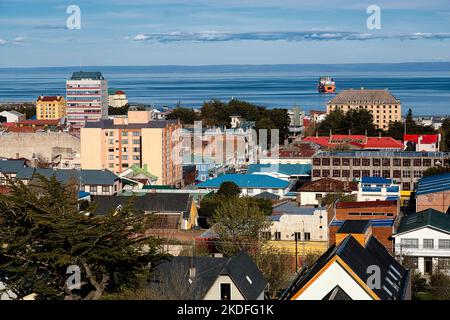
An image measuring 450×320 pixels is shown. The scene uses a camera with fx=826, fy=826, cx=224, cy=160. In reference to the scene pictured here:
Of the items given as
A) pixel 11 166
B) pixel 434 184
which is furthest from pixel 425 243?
pixel 11 166

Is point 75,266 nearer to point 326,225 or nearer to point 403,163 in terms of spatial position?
point 326,225

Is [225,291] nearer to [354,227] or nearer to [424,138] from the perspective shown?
[354,227]

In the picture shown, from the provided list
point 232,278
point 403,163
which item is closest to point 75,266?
point 232,278

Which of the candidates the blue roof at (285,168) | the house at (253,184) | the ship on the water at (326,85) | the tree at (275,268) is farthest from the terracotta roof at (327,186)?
the ship on the water at (326,85)

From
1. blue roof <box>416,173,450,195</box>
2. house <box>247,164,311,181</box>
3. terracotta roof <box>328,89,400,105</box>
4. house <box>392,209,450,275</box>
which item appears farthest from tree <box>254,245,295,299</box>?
terracotta roof <box>328,89,400,105</box>

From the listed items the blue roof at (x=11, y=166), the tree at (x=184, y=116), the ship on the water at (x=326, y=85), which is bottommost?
the blue roof at (x=11, y=166)

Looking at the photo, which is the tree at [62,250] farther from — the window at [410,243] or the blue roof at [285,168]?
the blue roof at [285,168]

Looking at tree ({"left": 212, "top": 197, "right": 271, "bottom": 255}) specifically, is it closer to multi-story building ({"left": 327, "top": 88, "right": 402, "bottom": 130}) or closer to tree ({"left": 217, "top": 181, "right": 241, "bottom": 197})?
tree ({"left": 217, "top": 181, "right": 241, "bottom": 197})
